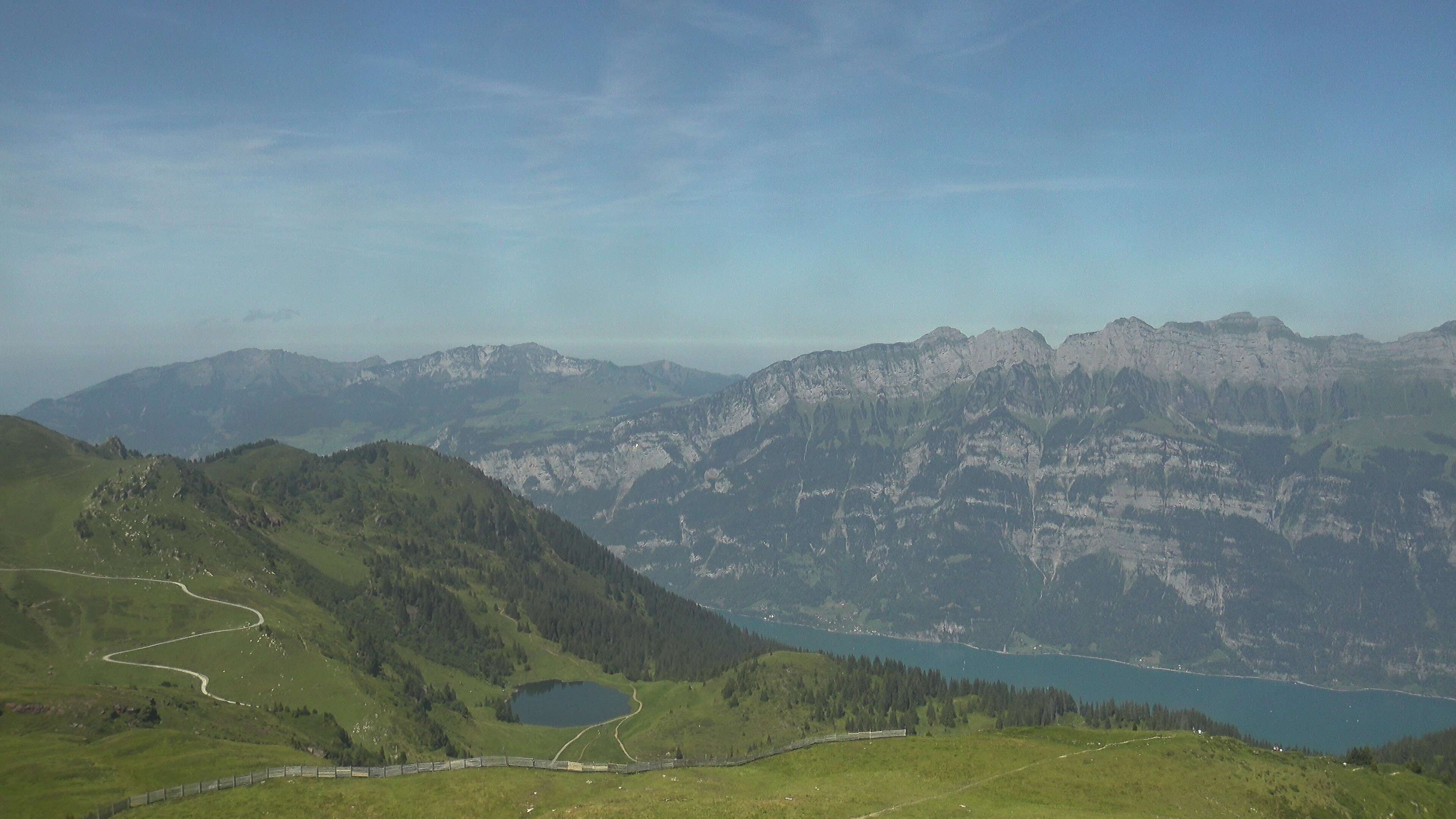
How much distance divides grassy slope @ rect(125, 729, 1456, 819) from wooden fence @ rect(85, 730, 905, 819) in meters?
2.99

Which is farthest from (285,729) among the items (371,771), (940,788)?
(940,788)

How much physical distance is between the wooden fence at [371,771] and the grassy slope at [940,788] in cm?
299

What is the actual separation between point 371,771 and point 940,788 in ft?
168

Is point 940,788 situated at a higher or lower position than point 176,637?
higher

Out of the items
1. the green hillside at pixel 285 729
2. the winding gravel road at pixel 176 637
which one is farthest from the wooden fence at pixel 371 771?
the winding gravel road at pixel 176 637

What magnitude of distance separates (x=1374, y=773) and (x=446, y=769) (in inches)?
4017

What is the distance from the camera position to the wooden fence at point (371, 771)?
79.8m

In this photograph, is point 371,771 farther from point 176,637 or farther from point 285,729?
point 176,637

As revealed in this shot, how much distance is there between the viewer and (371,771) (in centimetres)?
8825

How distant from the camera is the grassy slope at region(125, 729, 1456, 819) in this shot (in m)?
77.1

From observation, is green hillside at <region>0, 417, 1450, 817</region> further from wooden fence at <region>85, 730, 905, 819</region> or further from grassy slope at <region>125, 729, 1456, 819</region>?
wooden fence at <region>85, 730, 905, 819</region>

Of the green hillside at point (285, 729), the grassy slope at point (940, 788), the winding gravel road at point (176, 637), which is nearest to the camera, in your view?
the grassy slope at point (940, 788)

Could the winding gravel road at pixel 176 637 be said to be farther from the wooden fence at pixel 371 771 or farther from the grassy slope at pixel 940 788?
the grassy slope at pixel 940 788

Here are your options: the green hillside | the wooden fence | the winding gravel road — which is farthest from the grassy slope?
the winding gravel road
